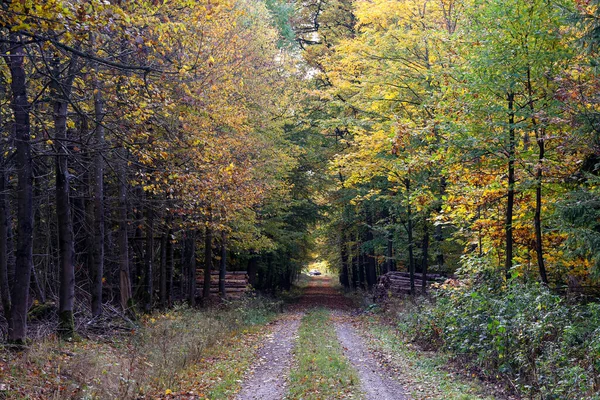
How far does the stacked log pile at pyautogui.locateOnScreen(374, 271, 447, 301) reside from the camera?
80.0 ft

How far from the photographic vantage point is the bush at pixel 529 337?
25.1 feet

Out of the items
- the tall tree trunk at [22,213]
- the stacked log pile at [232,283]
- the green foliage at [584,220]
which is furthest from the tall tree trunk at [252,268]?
the green foliage at [584,220]

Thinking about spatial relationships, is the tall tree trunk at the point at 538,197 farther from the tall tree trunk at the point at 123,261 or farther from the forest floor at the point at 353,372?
the tall tree trunk at the point at 123,261

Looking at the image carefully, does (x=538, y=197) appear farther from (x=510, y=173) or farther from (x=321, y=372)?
(x=321, y=372)

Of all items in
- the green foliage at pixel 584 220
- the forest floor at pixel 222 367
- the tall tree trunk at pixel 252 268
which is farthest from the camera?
the tall tree trunk at pixel 252 268

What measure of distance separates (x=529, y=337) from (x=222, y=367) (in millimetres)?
6683

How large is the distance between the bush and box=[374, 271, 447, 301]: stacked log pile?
11.0m

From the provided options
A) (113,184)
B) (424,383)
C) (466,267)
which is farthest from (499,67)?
(113,184)

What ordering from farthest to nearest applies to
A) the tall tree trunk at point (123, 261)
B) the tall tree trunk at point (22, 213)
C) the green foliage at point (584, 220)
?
the tall tree trunk at point (123, 261) → the tall tree trunk at point (22, 213) → the green foliage at point (584, 220)

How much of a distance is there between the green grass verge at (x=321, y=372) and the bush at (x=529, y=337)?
266 centimetres

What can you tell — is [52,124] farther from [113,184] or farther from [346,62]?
[346,62]

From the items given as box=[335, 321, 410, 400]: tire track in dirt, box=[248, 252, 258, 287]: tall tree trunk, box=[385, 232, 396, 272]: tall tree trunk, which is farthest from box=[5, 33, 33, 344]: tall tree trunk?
box=[248, 252, 258, 287]: tall tree trunk

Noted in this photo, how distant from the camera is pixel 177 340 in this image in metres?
12.9

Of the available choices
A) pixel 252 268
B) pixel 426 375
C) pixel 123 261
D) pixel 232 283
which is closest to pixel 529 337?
pixel 426 375
